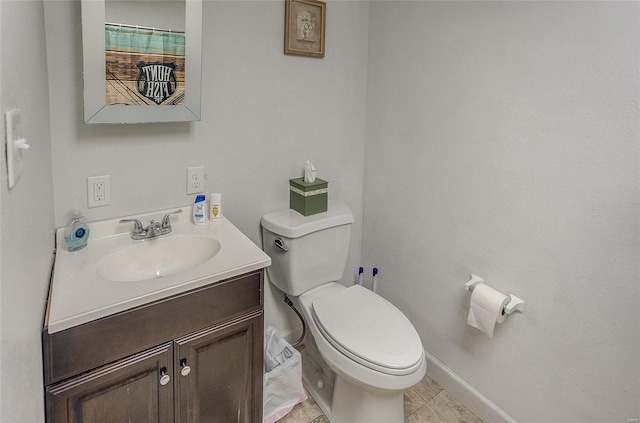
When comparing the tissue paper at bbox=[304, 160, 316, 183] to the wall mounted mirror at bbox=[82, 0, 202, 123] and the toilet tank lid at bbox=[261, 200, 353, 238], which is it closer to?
the toilet tank lid at bbox=[261, 200, 353, 238]

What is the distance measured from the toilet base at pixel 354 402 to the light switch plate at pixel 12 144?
129 cm

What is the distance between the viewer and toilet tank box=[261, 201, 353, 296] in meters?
1.78

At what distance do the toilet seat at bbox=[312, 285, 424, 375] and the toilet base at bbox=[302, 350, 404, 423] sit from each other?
132mm

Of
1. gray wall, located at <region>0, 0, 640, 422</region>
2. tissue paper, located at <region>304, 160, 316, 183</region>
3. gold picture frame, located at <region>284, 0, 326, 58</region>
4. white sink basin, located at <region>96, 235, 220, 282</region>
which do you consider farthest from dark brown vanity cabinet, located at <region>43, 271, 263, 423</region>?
gold picture frame, located at <region>284, 0, 326, 58</region>

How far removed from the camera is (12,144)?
2.01 feet

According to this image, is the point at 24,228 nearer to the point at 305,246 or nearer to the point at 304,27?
the point at 305,246

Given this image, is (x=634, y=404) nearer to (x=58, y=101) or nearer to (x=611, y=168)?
(x=611, y=168)

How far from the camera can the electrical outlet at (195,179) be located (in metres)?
1.67

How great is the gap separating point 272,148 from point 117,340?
1035 millimetres

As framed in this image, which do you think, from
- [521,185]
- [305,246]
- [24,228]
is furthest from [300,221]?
[24,228]

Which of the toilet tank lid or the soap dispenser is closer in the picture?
the soap dispenser

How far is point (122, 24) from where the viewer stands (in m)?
1.35

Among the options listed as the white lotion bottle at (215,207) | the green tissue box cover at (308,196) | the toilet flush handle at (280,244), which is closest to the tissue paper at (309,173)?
the green tissue box cover at (308,196)

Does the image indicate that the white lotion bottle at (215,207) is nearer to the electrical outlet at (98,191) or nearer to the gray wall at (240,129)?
the gray wall at (240,129)
